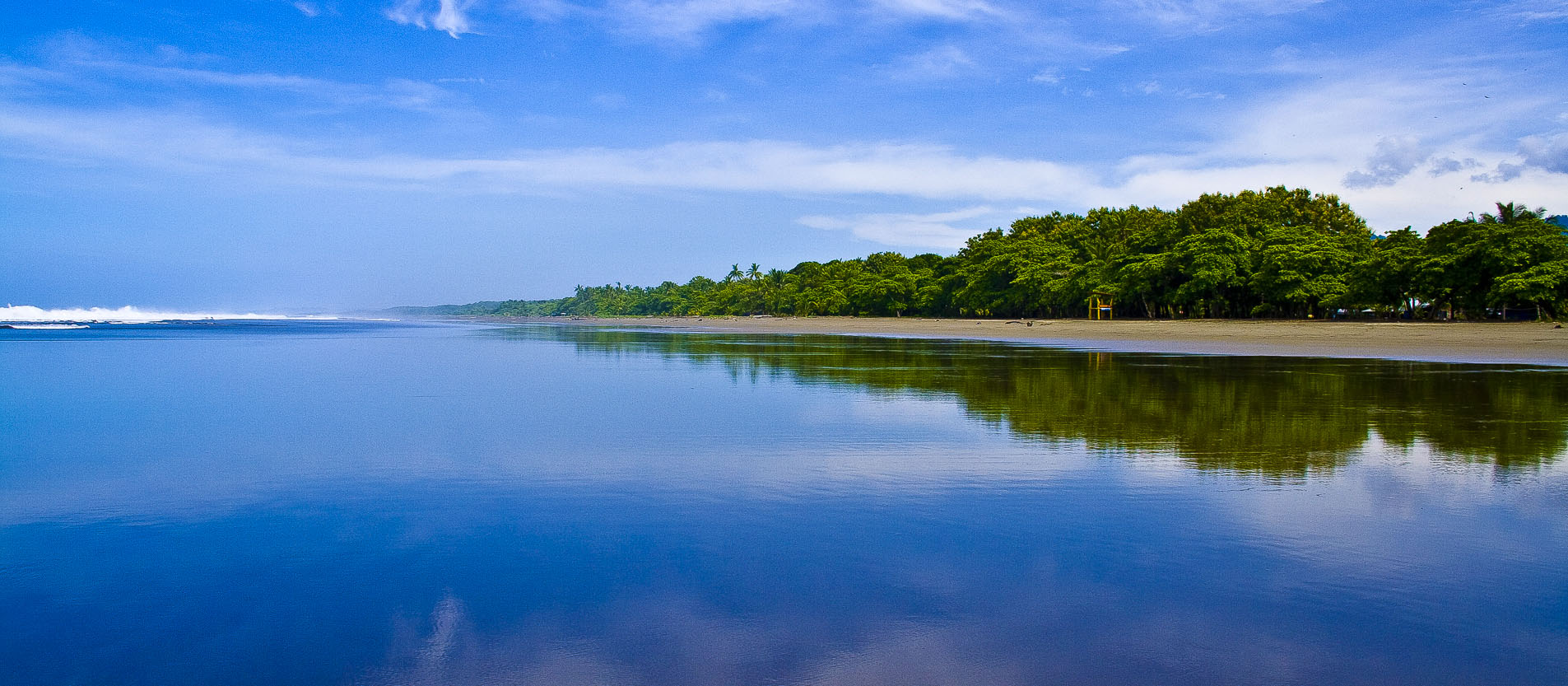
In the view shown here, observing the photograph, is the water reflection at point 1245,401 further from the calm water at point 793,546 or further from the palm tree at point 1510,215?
the palm tree at point 1510,215

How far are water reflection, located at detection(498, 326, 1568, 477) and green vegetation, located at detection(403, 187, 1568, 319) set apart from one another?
59.4ft

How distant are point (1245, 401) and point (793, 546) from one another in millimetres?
10793

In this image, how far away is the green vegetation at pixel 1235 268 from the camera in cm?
3638

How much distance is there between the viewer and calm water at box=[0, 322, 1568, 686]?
13.4 feet

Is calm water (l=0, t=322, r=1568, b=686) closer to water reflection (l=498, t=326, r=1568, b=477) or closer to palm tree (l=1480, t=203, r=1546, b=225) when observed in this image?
water reflection (l=498, t=326, r=1568, b=477)

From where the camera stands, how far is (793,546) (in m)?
5.92

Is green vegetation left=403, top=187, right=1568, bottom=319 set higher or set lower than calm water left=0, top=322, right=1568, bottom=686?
higher

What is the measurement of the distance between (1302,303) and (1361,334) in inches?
666

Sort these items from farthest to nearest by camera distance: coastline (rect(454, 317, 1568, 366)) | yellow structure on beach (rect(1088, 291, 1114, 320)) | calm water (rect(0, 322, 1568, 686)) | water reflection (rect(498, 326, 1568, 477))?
yellow structure on beach (rect(1088, 291, 1114, 320)), coastline (rect(454, 317, 1568, 366)), water reflection (rect(498, 326, 1568, 477)), calm water (rect(0, 322, 1568, 686))

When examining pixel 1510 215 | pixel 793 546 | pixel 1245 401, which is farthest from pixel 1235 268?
pixel 793 546

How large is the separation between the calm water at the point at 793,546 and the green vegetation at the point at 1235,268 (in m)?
29.1

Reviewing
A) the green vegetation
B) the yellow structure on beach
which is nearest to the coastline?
the green vegetation

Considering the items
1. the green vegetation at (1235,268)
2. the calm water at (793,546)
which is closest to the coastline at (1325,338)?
the green vegetation at (1235,268)

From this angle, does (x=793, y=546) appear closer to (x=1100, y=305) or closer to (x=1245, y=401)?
(x=1245, y=401)
